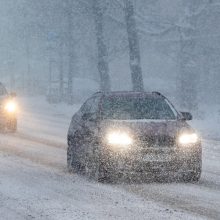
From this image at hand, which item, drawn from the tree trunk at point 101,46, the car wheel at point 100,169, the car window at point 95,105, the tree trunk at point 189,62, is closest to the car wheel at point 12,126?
the car window at point 95,105

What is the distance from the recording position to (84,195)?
1015cm

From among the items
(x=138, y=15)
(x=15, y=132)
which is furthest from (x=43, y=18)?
(x=15, y=132)

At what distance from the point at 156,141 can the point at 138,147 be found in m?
0.31

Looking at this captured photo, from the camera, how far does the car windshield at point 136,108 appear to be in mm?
12586

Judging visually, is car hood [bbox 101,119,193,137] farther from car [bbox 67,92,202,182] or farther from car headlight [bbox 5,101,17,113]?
car headlight [bbox 5,101,17,113]

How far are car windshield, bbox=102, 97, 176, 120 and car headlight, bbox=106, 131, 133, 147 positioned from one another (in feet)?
2.75

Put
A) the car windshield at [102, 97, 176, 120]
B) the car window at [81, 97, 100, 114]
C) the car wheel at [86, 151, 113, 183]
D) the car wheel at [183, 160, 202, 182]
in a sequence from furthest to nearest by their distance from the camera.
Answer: the car window at [81, 97, 100, 114], the car windshield at [102, 97, 176, 120], the car wheel at [183, 160, 202, 182], the car wheel at [86, 151, 113, 183]

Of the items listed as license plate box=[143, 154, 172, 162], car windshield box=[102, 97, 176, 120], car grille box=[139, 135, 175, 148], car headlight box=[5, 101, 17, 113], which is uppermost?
car windshield box=[102, 97, 176, 120]

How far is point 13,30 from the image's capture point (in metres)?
64.3

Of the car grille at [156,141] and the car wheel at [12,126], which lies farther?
the car wheel at [12,126]

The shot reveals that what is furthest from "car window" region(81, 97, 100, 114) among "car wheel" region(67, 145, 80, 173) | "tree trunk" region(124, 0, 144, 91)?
"tree trunk" region(124, 0, 144, 91)

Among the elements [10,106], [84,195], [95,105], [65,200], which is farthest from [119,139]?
[10,106]

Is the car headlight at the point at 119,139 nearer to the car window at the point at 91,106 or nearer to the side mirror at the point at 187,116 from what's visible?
the car window at the point at 91,106

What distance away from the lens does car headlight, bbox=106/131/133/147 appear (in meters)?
11.5
